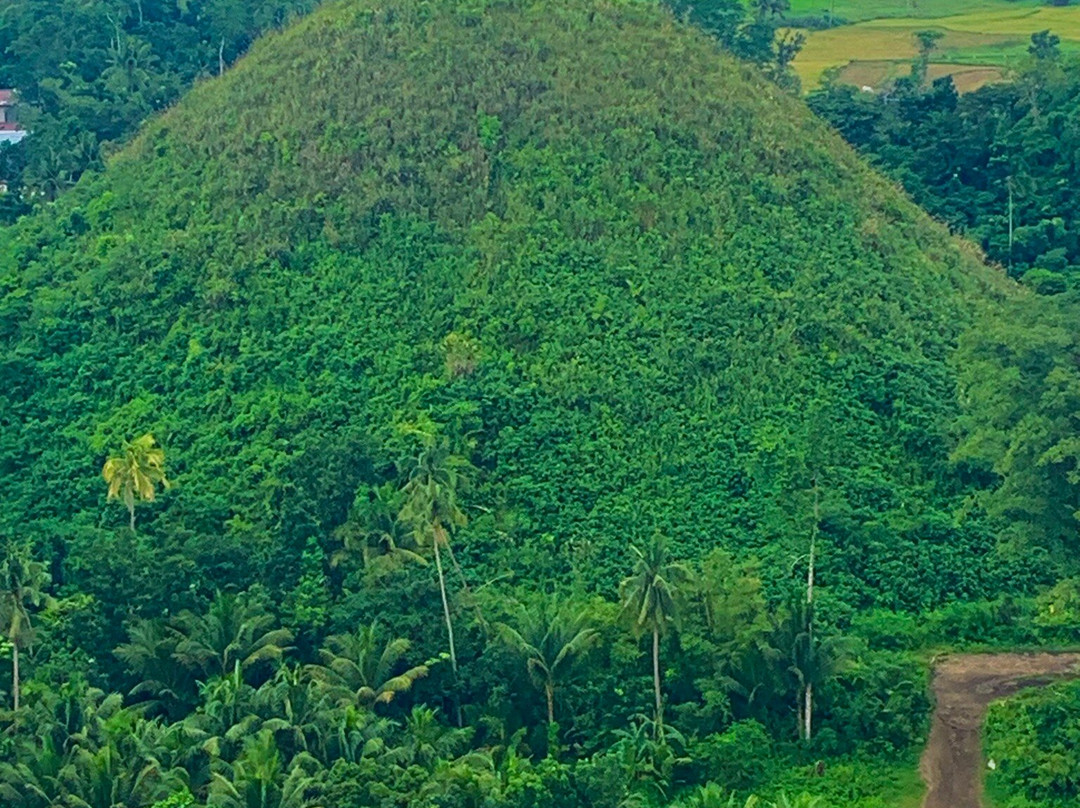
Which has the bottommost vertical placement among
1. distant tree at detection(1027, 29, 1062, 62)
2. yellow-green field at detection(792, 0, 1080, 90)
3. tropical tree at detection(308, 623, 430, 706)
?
tropical tree at detection(308, 623, 430, 706)

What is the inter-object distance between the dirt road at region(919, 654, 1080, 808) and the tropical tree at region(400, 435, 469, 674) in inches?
390

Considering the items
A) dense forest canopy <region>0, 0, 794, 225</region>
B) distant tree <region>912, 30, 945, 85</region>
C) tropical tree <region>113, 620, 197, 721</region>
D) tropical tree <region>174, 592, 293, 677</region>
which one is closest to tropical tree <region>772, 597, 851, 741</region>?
tropical tree <region>174, 592, 293, 677</region>

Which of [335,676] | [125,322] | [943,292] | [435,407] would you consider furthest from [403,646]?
[943,292]

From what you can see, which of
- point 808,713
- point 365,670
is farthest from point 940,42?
point 365,670

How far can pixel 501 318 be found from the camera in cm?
4659

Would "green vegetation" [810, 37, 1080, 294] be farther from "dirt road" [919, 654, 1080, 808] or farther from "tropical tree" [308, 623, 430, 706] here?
"tropical tree" [308, 623, 430, 706]

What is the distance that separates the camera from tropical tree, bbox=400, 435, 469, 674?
37438 mm

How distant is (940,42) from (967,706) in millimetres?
41667

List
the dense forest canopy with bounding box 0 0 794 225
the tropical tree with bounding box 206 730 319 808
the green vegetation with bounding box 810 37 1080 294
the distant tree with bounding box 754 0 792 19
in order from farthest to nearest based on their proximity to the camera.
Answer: the distant tree with bounding box 754 0 792 19, the dense forest canopy with bounding box 0 0 794 225, the green vegetation with bounding box 810 37 1080 294, the tropical tree with bounding box 206 730 319 808

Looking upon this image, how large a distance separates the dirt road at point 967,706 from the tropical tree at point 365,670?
10.3 meters

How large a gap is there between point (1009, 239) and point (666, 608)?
84.0ft

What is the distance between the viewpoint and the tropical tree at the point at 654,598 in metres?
35.8

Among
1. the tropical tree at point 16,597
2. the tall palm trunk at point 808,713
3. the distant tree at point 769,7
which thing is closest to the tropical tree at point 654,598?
the tall palm trunk at point 808,713

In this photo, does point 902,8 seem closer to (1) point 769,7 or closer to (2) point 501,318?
(1) point 769,7
